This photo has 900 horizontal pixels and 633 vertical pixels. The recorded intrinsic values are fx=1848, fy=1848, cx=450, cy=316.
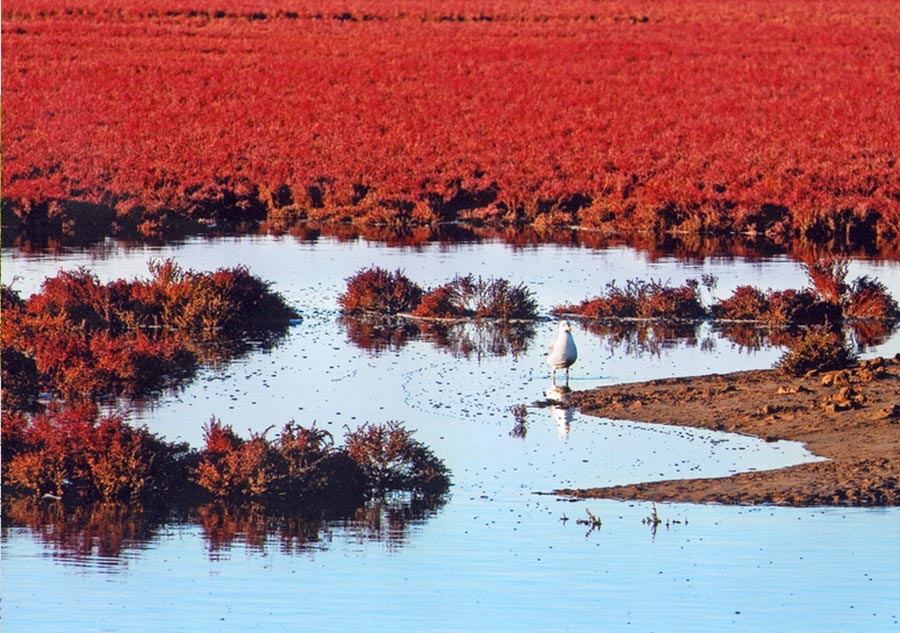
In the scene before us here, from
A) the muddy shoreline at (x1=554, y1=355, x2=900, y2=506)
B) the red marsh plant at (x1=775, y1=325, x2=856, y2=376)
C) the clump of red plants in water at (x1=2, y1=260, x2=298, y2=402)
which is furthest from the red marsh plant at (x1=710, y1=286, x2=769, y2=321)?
the clump of red plants in water at (x1=2, y1=260, x2=298, y2=402)

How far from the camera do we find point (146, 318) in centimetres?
1977

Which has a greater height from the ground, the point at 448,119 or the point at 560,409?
the point at 448,119

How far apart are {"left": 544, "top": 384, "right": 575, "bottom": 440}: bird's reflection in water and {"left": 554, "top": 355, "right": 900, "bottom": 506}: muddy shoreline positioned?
0.36ft

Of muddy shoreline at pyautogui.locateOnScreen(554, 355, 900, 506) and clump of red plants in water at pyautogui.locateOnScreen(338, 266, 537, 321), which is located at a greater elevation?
clump of red plants in water at pyautogui.locateOnScreen(338, 266, 537, 321)

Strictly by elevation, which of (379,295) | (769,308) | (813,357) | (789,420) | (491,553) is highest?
(379,295)

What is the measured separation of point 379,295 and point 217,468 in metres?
9.23

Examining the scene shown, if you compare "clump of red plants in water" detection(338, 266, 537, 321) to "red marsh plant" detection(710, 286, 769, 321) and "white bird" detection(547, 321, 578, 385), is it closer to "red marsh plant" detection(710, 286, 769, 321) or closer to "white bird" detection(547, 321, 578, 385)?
Answer: "red marsh plant" detection(710, 286, 769, 321)

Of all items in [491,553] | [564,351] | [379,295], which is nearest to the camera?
[491,553]

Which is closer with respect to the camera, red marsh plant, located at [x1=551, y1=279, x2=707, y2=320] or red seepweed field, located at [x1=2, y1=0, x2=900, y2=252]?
red marsh plant, located at [x1=551, y1=279, x2=707, y2=320]

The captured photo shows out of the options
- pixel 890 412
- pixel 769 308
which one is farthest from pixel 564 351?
pixel 769 308

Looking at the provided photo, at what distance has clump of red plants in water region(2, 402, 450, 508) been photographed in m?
11.4

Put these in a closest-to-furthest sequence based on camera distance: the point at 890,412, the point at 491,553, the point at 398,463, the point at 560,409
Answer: the point at 491,553
the point at 398,463
the point at 890,412
the point at 560,409

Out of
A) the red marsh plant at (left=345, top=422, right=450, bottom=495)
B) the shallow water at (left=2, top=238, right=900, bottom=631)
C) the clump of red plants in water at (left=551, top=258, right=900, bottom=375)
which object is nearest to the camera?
the shallow water at (left=2, top=238, right=900, bottom=631)

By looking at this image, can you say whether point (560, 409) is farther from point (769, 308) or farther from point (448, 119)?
point (448, 119)
